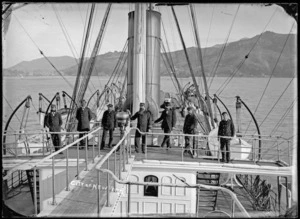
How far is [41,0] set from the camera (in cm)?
322

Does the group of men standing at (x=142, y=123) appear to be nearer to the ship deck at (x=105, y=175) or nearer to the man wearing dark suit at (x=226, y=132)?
the man wearing dark suit at (x=226, y=132)

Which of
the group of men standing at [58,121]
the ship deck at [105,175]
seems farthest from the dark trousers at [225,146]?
the group of men standing at [58,121]

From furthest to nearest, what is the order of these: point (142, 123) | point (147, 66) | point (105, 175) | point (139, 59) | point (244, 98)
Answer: point (244, 98) < point (147, 66) < point (139, 59) < point (142, 123) < point (105, 175)

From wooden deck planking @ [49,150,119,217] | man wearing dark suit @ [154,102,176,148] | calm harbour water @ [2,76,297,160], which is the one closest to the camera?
wooden deck planking @ [49,150,119,217]

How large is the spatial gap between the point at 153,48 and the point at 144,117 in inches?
155

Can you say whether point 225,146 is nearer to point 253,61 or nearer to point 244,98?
point 244,98

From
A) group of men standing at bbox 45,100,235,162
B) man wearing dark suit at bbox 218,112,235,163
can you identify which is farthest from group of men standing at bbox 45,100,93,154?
man wearing dark suit at bbox 218,112,235,163

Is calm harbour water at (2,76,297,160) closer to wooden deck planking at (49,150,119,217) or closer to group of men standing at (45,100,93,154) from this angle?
group of men standing at (45,100,93,154)

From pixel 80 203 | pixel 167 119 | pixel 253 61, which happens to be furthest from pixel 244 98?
pixel 80 203

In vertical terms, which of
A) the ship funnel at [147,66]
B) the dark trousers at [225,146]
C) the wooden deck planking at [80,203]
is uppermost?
the ship funnel at [147,66]

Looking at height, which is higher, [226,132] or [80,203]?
[226,132]

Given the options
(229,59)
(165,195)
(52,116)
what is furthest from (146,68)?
(229,59)

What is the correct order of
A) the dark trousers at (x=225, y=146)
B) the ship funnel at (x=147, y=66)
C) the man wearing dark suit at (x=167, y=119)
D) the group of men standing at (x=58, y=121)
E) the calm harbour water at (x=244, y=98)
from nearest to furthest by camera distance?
1. the calm harbour water at (x=244, y=98)
2. the dark trousers at (x=225, y=146)
3. the group of men standing at (x=58, y=121)
4. the man wearing dark suit at (x=167, y=119)
5. the ship funnel at (x=147, y=66)

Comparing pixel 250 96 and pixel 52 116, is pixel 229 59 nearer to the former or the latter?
pixel 250 96
